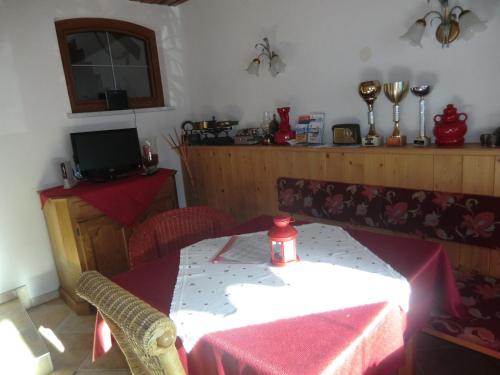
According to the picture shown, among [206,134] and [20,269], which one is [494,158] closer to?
[206,134]

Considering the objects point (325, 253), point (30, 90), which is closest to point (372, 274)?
point (325, 253)

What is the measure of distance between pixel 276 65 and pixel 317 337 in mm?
2373

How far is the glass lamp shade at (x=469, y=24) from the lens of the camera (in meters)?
1.88

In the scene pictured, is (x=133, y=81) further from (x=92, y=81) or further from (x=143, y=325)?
(x=143, y=325)

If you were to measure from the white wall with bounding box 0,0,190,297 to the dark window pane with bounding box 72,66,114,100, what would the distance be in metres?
0.17

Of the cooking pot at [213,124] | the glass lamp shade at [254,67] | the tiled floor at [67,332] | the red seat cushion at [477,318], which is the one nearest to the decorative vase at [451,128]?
the red seat cushion at [477,318]

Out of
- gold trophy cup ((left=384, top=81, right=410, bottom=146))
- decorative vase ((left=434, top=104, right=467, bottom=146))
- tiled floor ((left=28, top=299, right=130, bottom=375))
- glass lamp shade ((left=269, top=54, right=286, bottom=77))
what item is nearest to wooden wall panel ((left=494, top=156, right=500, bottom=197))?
decorative vase ((left=434, top=104, right=467, bottom=146))

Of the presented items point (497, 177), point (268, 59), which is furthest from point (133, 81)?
point (497, 177)

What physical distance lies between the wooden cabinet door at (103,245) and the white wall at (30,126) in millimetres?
540

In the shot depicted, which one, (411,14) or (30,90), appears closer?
(411,14)

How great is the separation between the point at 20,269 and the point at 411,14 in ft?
10.7

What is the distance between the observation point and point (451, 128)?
2057mm

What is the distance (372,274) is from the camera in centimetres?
129
